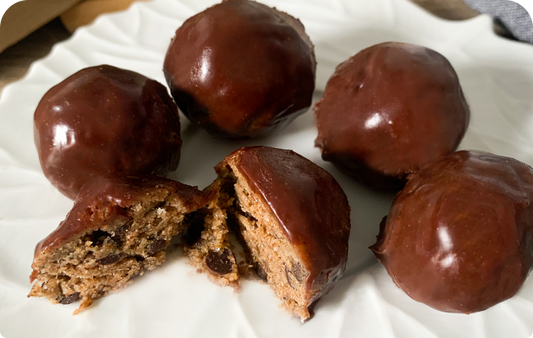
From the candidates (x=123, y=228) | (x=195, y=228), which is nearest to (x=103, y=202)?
(x=123, y=228)

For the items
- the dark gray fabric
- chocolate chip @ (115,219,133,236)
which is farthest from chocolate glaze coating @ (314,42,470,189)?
the dark gray fabric

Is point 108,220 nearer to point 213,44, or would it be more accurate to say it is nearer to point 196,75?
point 196,75

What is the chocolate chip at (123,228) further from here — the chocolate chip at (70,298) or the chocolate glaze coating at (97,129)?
the chocolate chip at (70,298)

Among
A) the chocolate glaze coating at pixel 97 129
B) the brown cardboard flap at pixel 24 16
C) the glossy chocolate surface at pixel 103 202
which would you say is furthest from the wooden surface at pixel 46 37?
the glossy chocolate surface at pixel 103 202

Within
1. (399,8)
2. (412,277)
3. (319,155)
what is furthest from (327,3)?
(412,277)

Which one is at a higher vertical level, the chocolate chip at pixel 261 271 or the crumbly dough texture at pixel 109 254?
the crumbly dough texture at pixel 109 254

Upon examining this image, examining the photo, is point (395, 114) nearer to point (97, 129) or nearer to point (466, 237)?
point (466, 237)
